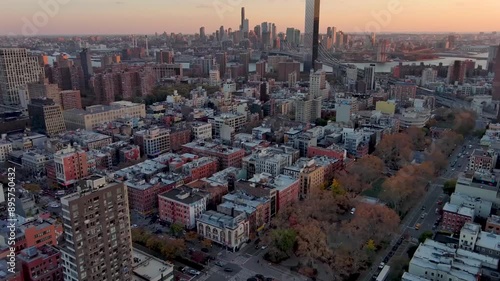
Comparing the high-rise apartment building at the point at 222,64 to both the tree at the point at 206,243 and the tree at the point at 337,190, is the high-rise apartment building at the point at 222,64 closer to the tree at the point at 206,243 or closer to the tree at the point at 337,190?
the tree at the point at 337,190

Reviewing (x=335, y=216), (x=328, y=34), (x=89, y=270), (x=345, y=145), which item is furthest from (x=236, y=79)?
(x=89, y=270)

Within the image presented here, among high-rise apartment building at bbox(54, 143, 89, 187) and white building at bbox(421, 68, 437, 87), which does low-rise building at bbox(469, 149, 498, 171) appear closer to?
high-rise apartment building at bbox(54, 143, 89, 187)

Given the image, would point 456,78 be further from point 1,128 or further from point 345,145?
point 1,128

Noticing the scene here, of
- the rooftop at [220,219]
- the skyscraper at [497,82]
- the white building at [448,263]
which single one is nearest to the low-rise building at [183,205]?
the rooftop at [220,219]

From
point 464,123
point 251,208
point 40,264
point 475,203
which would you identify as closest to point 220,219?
point 251,208

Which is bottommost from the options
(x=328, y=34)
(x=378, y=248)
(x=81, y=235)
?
(x=378, y=248)

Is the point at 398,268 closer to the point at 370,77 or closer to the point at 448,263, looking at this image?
the point at 448,263
